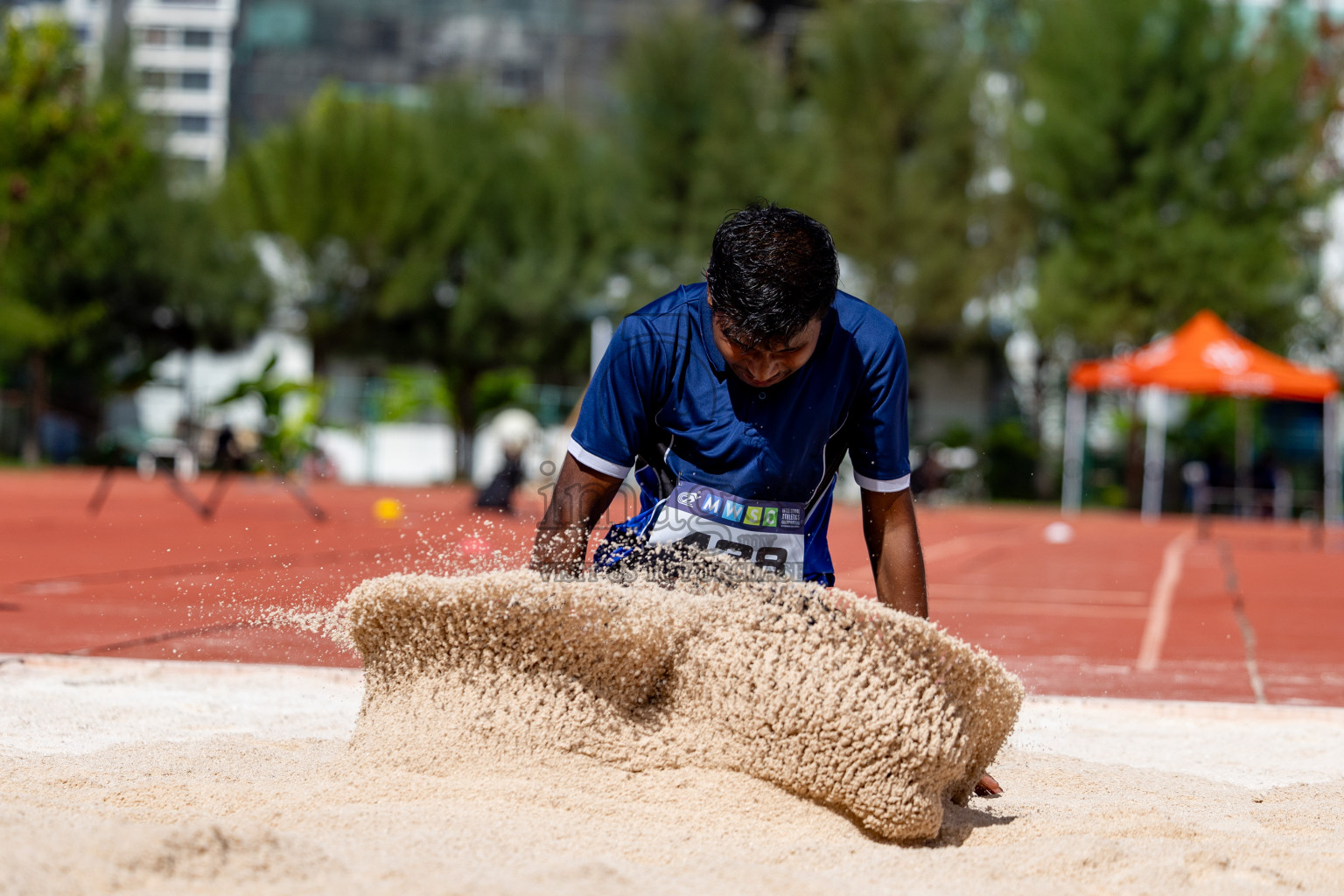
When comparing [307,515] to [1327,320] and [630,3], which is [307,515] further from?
[630,3]

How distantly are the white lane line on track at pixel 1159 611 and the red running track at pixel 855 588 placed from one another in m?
0.02

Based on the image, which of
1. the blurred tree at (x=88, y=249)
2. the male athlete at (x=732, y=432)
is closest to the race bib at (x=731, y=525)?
the male athlete at (x=732, y=432)

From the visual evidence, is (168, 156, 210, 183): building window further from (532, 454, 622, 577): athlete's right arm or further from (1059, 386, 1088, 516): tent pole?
(532, 454, 622, 577): athlete's right arm

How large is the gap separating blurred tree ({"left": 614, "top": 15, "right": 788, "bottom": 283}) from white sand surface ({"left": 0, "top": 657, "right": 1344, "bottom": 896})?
27.7 metres

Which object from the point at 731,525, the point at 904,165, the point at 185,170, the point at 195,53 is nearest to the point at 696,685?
the point at 731,525

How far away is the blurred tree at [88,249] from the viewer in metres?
27.0

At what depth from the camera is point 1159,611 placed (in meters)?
9.41

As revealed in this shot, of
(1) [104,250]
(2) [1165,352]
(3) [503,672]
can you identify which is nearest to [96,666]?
(3) [503,672]

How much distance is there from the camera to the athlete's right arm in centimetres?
314

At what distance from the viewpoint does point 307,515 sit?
18.6 metres

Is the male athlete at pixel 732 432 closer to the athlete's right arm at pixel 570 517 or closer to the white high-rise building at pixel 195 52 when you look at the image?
the athlete's right arm at pixel 570 517

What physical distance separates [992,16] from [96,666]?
34.0m

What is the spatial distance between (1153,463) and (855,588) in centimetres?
2369

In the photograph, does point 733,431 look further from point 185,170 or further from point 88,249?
point 185,170
